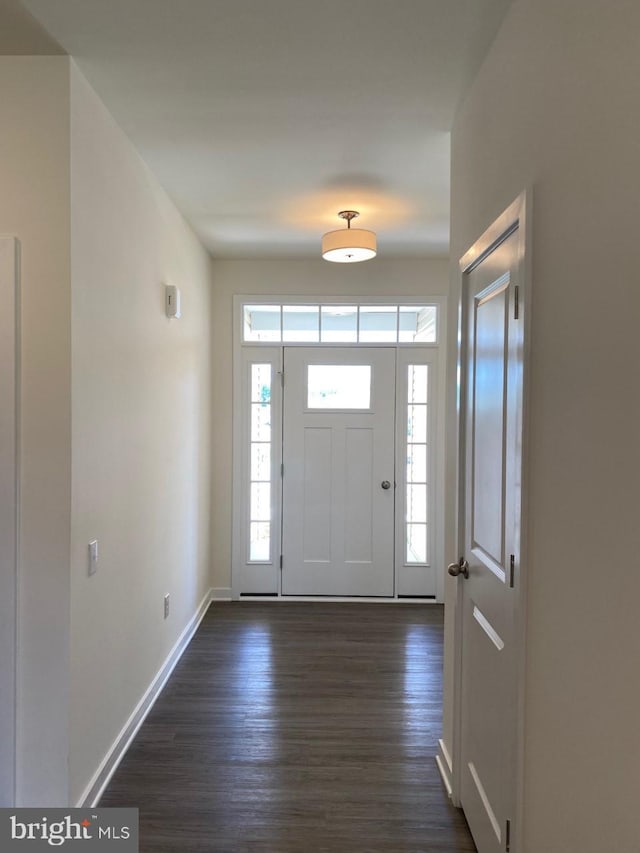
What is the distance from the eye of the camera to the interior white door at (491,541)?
141 centimetres

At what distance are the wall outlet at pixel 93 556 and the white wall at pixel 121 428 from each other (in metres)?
0.03

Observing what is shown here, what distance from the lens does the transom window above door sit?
166 inches

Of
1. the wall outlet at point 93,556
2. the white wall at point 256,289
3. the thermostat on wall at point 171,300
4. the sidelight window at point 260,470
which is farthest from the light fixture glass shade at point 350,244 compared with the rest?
the wall outlet at point 93,556

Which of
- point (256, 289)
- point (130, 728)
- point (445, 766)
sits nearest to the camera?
point (445, 766)

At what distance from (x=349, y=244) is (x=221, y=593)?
285 centimetres

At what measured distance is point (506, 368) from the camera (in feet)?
4.90

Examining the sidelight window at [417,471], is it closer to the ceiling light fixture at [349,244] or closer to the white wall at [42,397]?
the ceiling light fixture at [349,244]

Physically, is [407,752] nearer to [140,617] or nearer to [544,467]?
[140,617]

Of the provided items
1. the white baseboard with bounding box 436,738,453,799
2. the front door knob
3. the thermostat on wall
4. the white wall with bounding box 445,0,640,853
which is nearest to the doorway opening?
the thermostat on wall

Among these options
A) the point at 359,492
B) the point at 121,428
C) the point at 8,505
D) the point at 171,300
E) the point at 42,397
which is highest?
the point at 171,300

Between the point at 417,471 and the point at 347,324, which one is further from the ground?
the point at 347,324

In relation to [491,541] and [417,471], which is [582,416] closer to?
[491,541]

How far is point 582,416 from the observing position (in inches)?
41.6

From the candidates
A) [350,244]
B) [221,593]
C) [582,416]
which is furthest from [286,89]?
[221,593]
